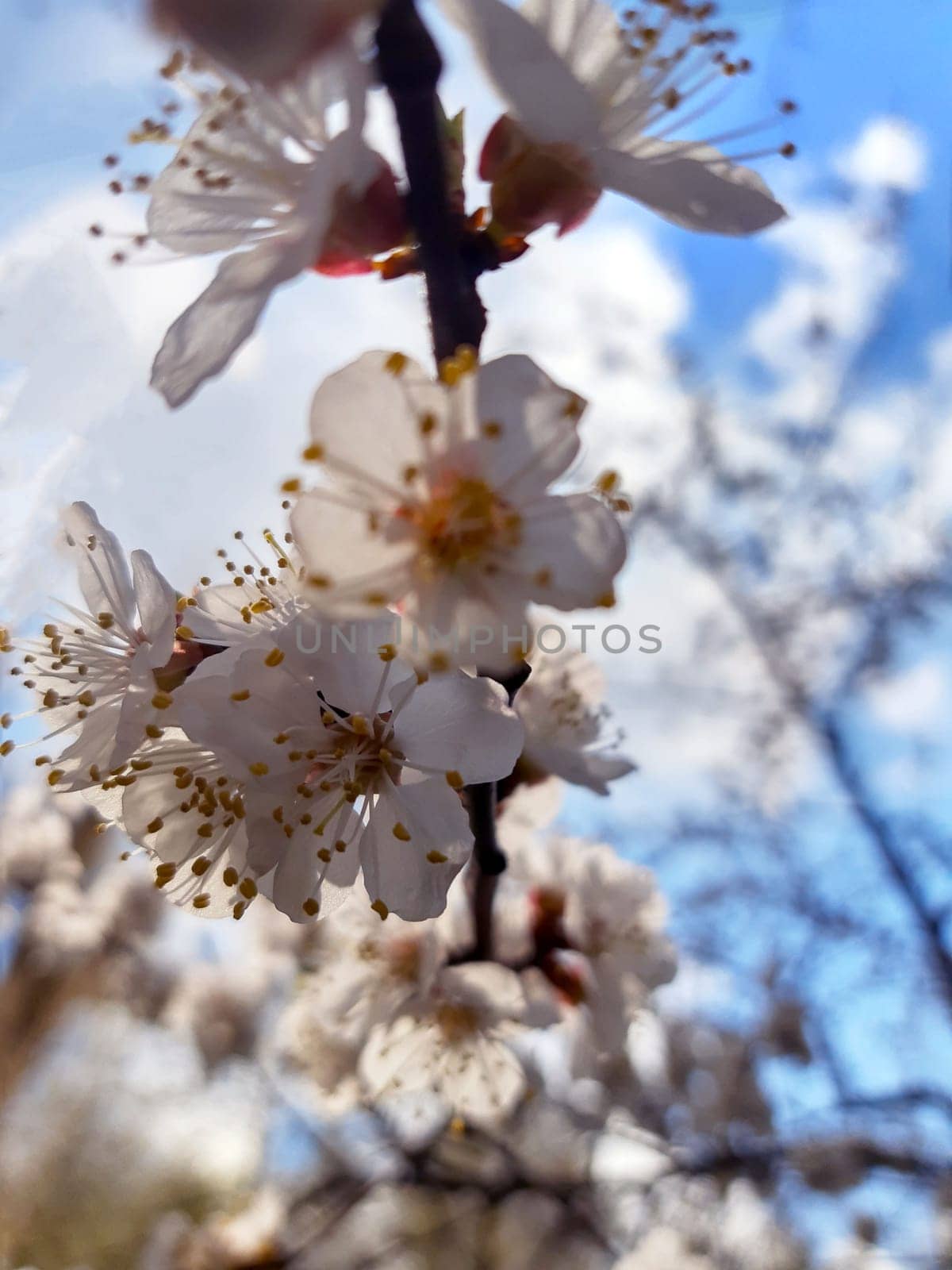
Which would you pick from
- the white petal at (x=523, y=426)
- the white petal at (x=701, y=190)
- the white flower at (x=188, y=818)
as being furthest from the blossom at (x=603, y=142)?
the white flower at (x=188, y=818)

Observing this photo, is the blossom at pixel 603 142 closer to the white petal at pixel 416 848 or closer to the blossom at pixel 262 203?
the blossom at pixel 262 203

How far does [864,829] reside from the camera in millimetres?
1955

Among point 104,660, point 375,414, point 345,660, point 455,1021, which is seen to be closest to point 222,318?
point 375,414

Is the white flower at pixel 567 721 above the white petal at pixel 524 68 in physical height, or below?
below

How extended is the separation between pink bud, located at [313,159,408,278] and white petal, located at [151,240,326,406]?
0.13ft

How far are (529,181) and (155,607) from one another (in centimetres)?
33

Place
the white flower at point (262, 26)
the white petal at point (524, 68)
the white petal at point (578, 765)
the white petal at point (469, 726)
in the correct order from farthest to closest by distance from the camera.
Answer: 1. the white petal at point (578, 765)
2. the white petal at point (469, 726)
3. the white petal at point (524, 68)
4. the white flower at point (262, 26)

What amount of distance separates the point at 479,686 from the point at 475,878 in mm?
324

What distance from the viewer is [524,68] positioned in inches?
14.4

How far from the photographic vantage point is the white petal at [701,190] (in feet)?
1.39

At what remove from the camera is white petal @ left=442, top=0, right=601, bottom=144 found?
0.35 meters

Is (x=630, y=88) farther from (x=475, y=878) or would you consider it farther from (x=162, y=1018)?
(x=162, y=1018)

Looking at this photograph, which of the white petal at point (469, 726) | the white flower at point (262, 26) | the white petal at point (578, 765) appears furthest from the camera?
the white petal at point (578, 765)

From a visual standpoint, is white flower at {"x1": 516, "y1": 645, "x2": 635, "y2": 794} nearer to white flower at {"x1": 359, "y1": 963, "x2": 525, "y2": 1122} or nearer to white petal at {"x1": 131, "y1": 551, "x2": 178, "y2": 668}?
white flower at {"x1": 359, "y1": 963, "x2": 525, "y2": 1122}
